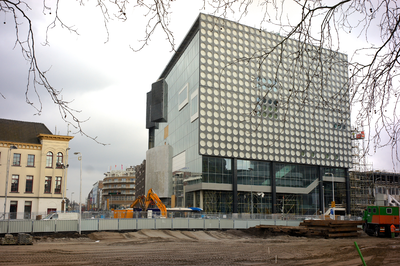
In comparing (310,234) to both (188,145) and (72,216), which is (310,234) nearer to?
(72,216)

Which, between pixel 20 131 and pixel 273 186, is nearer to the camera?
pixel 20 131

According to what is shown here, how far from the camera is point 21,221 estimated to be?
32062 mm

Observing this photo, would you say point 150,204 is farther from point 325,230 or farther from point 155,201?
point 325,230

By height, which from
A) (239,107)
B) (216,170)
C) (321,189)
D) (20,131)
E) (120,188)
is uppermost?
(239,107)

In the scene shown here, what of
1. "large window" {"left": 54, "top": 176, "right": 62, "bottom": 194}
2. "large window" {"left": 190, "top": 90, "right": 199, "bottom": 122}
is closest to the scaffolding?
"large window" {"left": 190, "top": 90, "right": 199, "bottom": 122}

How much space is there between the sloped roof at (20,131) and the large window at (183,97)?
96.5 ft

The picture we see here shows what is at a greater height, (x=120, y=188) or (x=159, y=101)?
(x=159, y=101)

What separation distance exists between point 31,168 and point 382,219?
161ft

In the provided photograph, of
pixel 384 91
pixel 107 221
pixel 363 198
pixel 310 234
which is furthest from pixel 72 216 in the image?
pixel 363 198

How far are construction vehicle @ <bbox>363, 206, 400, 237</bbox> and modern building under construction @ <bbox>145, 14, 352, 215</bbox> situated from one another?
3056 cm

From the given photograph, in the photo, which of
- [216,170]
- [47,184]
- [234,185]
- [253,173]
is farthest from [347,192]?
[47,184]

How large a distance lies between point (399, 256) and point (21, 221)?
29.1m

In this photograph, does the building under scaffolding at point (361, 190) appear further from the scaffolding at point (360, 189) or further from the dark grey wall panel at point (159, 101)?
the dark grey wall panel at point (159, 101)

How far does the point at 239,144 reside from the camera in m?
72.2
